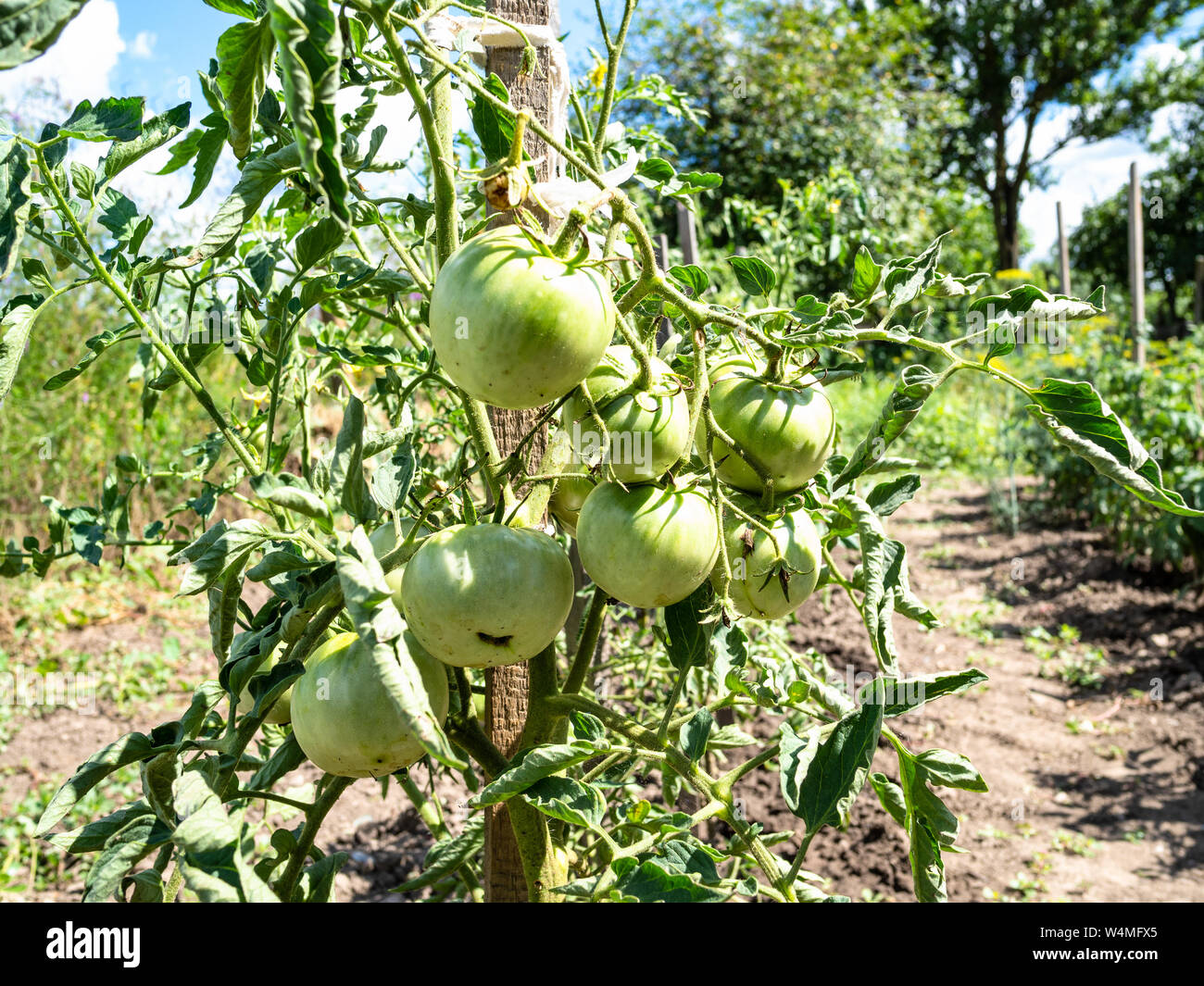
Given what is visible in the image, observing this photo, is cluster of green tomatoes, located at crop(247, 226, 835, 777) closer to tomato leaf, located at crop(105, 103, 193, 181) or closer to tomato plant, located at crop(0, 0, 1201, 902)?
tomato plant, located at crop(0, 0, 1201, 902)

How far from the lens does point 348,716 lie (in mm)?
744

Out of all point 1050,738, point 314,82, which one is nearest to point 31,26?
point 314,82

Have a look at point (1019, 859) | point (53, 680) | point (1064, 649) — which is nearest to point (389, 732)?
point (1019, 859)

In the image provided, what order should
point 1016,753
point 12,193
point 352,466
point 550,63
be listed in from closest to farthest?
point 12,193 < point 352,466 < point 550,63 < point 1016,753

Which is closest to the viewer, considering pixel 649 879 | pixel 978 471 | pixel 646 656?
pixel 649 879

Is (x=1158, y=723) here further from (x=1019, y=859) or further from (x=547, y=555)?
(x=547, y=555)

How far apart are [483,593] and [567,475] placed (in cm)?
13

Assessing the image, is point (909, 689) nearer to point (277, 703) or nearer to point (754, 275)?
point (754, 275)

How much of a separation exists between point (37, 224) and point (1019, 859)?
9.01 feet

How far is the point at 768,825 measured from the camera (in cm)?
238

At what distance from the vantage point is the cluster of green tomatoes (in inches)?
25.1

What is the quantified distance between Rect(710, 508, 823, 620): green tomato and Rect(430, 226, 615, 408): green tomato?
0.30 metres

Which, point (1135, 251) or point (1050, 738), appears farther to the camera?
point (1135, 251)

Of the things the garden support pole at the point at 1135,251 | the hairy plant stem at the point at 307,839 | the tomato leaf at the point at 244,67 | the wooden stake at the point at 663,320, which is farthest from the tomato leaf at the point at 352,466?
the garden support pole at the point at 1135,251
